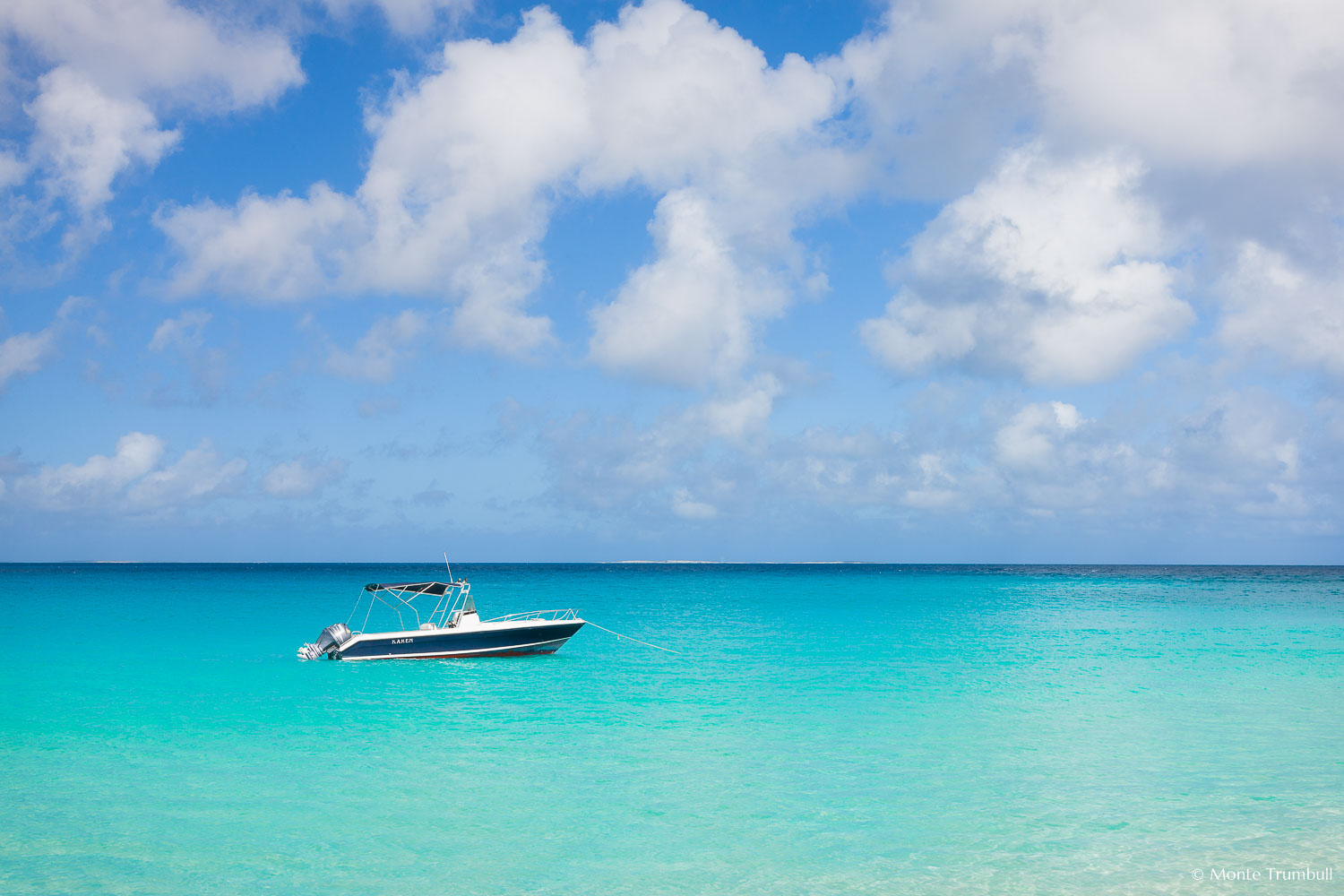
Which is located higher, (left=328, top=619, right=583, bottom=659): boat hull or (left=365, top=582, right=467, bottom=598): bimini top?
(left=365, top=582, right=467, bottom=598): bimini top

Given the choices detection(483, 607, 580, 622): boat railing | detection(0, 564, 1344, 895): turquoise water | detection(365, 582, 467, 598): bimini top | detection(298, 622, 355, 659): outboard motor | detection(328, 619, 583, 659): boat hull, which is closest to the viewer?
detection(0, 564, 1344, 895): turquoise water

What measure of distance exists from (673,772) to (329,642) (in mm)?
20741

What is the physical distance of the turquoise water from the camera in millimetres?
11703

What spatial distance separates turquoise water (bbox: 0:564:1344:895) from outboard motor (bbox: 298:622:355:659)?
1093 mm

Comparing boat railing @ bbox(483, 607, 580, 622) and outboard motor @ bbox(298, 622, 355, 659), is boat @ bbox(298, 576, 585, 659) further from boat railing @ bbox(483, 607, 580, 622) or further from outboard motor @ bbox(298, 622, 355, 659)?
boat railing @ bbox(483, 607, 580, 622)

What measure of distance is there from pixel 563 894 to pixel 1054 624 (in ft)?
153

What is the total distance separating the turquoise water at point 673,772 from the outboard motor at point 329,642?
3.59 feet

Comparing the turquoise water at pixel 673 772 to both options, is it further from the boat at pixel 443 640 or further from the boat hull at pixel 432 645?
the boat at pixel 443 640

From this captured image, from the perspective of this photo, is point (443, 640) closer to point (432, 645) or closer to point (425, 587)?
point (432, 645)

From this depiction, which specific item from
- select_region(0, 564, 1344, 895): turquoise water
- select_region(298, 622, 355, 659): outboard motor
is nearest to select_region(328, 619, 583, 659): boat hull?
select_region(298, 622, 355, 659): outboard motor

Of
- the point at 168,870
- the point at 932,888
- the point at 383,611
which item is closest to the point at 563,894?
the point at 932,888

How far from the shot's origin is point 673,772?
16.5 metres

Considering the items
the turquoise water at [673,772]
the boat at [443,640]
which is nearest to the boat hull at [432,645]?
the boat at [443,640]

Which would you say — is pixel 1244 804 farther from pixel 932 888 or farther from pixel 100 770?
pixel 100 770
